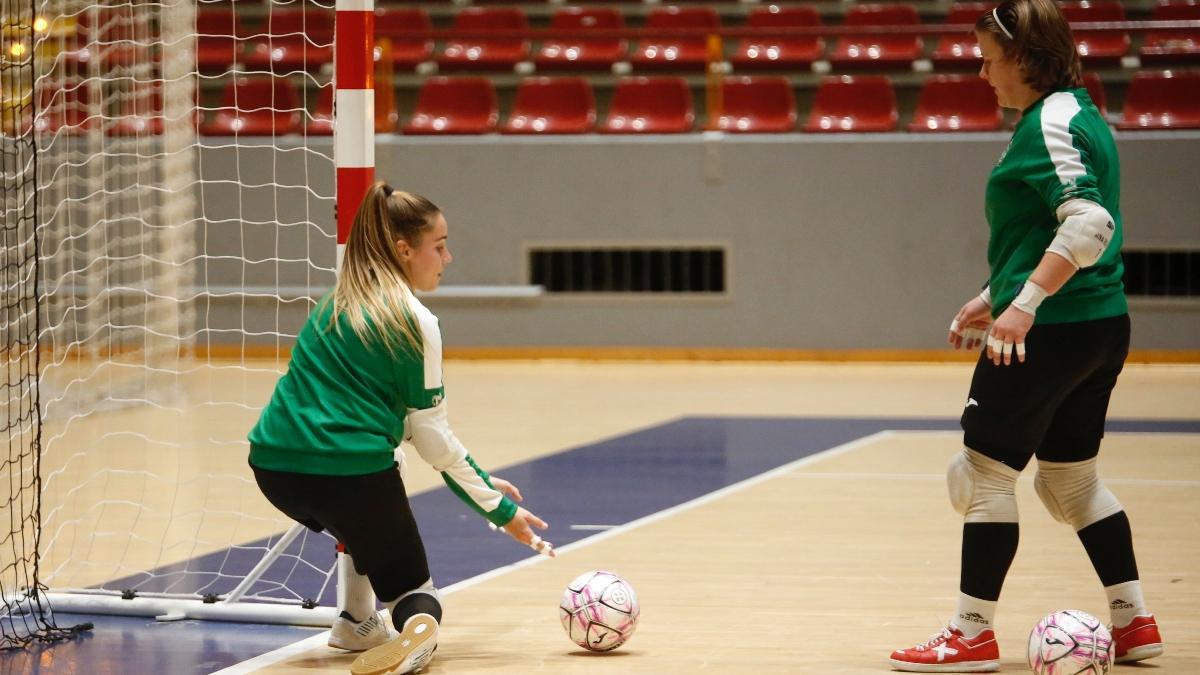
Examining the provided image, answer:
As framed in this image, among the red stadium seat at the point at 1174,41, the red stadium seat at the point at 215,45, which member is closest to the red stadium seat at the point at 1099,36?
the red stadium seat at the point at 1174,41

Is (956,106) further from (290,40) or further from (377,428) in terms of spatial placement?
(377,428)

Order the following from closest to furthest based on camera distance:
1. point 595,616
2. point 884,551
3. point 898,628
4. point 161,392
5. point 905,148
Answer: point 595,616 < point 898,628 < point 884,551 < point 161,392 < point 905,148

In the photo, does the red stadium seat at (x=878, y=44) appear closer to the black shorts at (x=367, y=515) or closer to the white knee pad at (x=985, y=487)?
the white knee pad at (x=985, y=487)

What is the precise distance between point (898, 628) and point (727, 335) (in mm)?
7637

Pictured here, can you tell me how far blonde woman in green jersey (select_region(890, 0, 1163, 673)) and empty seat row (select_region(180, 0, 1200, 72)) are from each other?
353 inches

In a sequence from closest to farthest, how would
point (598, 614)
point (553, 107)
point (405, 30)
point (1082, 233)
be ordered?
point (1082, 233) < point (598, 614) < point (553, 107) < point (405, 30)

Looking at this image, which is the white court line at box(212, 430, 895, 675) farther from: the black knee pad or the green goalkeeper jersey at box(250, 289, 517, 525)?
the green goalkeeper jersey at box(250, 289, 517, 525)

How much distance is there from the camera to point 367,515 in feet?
11.0

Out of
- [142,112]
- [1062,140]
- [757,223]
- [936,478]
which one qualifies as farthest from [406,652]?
[757,223]

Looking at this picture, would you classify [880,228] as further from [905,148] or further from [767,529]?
[767,529]

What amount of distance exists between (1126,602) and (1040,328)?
2.38ft

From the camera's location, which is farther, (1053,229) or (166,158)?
(166,158)

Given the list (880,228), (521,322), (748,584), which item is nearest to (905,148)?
(880,228)

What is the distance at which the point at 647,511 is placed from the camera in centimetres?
561
